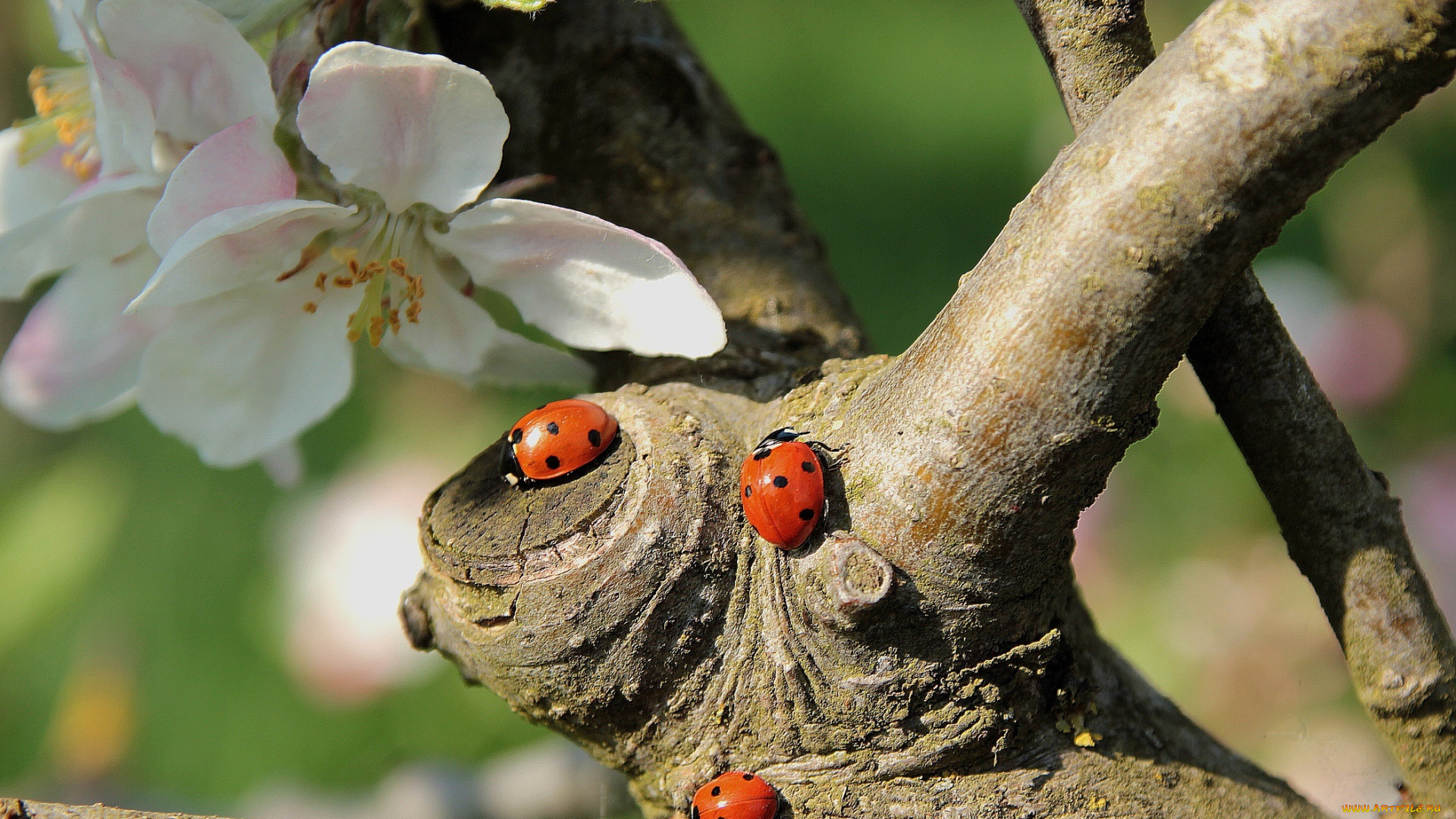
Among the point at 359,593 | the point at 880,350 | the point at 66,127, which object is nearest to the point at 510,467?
the point at 66,127

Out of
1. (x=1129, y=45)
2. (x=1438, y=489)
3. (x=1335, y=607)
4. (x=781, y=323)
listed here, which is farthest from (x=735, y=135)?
(x=1438, y=489)

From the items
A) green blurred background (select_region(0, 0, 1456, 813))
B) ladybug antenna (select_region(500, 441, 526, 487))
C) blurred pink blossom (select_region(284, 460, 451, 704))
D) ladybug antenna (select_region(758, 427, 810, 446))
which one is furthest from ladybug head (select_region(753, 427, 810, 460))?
blurred pink blossom (select_region(284, 460, 451, 704))

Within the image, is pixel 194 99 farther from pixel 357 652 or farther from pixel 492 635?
pixel 357 652

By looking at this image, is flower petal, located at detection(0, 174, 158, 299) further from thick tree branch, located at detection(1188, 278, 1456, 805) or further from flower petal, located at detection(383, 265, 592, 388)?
thick tree branch, located at detection(1188, 278, 1456, 805)

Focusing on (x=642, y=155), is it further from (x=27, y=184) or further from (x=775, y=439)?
(x=27, y=184)

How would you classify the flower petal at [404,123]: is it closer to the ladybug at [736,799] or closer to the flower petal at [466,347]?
the flower petal at [466,347]

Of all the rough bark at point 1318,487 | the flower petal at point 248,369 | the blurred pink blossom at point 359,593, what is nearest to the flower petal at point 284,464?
the flower petal at point 248,369
